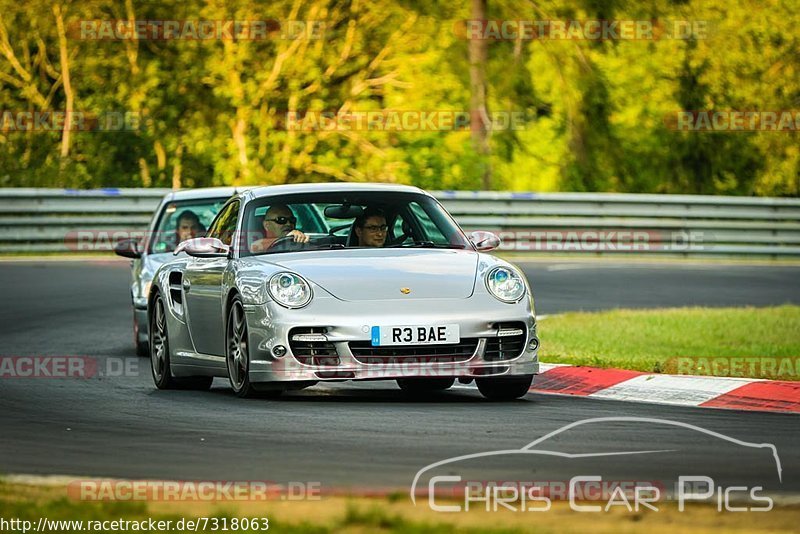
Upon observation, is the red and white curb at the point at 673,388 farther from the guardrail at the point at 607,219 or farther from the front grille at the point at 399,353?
the guardrail at the point at 607,219

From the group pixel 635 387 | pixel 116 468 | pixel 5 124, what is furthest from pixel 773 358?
pixel 5 124

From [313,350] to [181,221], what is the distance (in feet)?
18.8

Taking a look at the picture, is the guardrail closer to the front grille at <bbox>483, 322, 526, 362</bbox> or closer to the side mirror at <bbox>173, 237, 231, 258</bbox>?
the side mirror at <bbox>173, 237, 231, 258</bbox>

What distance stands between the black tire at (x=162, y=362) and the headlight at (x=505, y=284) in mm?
2543

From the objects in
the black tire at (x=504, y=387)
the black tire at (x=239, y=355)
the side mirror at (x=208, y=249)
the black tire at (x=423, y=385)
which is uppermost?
the side mirror at (x=208, y=249)

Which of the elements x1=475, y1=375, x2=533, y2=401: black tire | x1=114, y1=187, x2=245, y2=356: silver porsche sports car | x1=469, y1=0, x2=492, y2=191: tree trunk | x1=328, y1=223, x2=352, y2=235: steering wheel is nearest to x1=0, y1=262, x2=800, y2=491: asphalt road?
x1=475, y1=375, x2=533, y2=401: black tire

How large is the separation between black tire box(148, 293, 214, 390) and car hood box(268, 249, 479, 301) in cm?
156

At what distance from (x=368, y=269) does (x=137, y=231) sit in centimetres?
1699

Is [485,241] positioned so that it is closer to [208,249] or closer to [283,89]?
[208,249]

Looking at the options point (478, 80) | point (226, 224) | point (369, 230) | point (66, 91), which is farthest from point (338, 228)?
point (478, 80)

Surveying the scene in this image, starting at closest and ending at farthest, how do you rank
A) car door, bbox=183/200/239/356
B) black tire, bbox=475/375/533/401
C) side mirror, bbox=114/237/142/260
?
black tire, bbox=475/375/533/401 → car door, bbox=183/200/239/356 → side mirror, bbox=114/237/142/260

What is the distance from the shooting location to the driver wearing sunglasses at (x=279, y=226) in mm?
11531

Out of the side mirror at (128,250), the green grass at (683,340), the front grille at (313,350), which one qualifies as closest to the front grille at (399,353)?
the front grille at (313,350)

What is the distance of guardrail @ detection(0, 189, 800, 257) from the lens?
27625 mm
